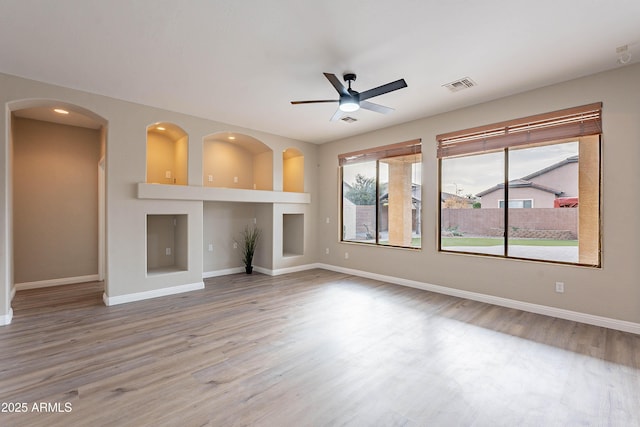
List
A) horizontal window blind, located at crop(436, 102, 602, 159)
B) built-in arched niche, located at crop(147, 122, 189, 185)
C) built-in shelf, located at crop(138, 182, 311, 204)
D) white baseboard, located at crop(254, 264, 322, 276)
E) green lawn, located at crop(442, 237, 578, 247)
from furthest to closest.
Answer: white baseboard, located at crop(254, 264, 322, 276)
built-in arched niche, located at crop(147, 122, 189, 185)
built-in shelf, located at crop(138, 182, 311, 204)
green lawn, located at crop(442, 237, 578, 247)
horizontal window blind, located at crop(436, 102, 602, 159)

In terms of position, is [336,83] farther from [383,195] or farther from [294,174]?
[294,174]

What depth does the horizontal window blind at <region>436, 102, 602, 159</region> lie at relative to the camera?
3676 millimetres

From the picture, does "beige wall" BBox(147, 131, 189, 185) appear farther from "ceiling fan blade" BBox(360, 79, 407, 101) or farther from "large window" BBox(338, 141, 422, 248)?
"ceiling fan blade" BBox(360, 79, 407, 101)

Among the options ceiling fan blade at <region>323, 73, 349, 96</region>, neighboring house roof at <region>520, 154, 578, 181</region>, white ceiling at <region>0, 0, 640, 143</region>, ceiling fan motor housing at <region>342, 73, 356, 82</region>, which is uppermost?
white ceiling at <region>0, 0, 640, 143</region>

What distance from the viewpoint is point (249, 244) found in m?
6.60

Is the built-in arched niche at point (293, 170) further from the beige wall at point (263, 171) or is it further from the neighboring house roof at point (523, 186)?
the neighboring house roof at point (523, 186)

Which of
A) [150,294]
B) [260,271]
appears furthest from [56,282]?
[260,271]

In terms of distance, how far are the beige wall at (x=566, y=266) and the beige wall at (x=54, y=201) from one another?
232 inches

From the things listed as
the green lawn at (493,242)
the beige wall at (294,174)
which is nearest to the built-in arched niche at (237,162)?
the beige wall at (294,174)

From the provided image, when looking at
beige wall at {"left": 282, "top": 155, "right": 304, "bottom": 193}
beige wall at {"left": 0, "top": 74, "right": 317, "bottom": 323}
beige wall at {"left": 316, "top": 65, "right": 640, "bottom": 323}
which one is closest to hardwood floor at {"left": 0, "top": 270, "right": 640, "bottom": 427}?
beige wall at {"left": 316, "top": 65, "right": 640, "bottom": 323}

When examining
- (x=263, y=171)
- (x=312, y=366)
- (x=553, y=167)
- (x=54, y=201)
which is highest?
(x=263, y=171)

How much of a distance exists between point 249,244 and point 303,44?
4.59 meters

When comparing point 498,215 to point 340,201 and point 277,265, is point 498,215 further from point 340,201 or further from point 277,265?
point 277,265

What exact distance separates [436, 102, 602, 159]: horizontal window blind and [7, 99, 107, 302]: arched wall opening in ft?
19.2
